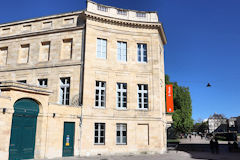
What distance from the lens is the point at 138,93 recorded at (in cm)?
1853

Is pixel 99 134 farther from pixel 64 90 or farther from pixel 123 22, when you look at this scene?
pixel 123 22

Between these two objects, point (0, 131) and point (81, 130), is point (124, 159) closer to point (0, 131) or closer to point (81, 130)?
point (81, 130)

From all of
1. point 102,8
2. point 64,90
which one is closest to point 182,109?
point 102,8

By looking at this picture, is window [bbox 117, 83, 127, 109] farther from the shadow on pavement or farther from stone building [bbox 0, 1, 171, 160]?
the shadow on pavement

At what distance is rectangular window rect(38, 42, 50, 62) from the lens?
1894cm

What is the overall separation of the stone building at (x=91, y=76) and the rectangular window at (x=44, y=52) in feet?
0.06

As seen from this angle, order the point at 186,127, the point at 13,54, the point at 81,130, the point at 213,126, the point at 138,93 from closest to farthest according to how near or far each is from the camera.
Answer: the point at 81,130
the point at 138,93
the point at 13,54
the point at 186,127
the point at 213,126

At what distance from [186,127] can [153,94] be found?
21387mm

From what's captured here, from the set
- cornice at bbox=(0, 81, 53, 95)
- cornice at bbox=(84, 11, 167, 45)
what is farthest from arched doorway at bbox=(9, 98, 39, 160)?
cornice at bbox=(84, 11, 167, 45)

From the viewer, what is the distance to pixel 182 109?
37.5m

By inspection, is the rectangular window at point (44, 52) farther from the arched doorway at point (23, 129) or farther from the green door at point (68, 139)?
the green door at point (68, 139)

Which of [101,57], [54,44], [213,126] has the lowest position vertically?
[213,126]

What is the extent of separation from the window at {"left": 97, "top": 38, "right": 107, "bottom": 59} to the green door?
631 centimetres

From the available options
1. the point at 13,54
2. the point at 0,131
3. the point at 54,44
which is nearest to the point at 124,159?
the point at 0,131
